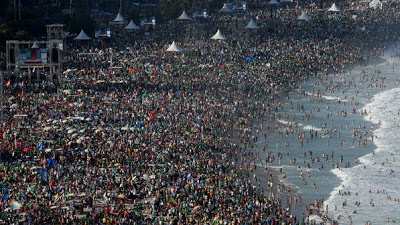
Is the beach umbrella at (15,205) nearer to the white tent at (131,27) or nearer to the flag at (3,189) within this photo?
the flag at (3,189)

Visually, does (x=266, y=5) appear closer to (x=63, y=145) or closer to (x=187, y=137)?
(x=187, y=137)

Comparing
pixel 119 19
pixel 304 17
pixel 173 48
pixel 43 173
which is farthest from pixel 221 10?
pixel 43 173

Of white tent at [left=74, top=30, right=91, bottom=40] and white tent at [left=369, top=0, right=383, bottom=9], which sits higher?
white tent at [left=369, top=0, right=383, bottom=9]

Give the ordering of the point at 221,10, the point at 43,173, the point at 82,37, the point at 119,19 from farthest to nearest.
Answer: the point at 221,10 → the point at 119,19 → the point at 82,37 → the point at 43,173

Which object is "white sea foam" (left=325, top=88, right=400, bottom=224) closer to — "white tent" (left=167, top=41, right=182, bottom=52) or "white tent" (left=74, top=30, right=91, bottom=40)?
"white tent" (left=167, top=41, right=182, bottom=52)

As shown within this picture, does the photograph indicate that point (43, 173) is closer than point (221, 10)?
Yes

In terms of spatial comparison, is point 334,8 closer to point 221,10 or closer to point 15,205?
point 221,10

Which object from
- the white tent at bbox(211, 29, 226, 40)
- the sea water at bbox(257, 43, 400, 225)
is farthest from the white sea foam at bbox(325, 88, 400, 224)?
the white tent at bbox(211, 29, 226, 40)

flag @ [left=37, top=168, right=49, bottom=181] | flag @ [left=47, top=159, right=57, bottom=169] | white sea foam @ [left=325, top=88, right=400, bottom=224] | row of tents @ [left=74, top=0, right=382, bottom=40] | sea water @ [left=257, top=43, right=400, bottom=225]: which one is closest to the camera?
flag @ [left=37, top=168, right=49, bottom=181]
